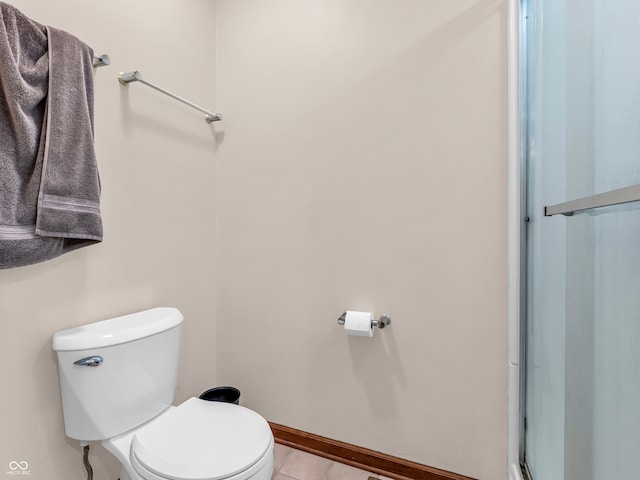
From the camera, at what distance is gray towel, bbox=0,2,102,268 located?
0.91 metres

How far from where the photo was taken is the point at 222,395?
Answer: 1.68m

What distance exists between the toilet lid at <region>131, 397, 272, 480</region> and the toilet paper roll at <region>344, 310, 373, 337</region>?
485 mm

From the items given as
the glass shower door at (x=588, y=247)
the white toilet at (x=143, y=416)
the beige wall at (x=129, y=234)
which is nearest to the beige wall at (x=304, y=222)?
the beige wall at (x=129, y=234)

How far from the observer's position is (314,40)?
154cm

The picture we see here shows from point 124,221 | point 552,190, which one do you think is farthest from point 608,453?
point 124,221

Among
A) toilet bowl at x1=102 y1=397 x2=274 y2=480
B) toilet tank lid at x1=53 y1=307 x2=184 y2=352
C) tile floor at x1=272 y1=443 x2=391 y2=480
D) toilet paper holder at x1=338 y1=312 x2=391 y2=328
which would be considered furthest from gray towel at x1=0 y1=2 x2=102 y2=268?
tile floor at x1=272 y1=443 x2=391 y2=480

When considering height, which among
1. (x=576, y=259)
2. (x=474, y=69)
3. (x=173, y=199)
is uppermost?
(x=474, y=69)

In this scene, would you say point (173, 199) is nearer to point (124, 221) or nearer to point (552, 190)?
point (124, 221)

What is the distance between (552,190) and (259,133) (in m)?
1.27

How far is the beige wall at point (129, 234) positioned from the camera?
1.03 m

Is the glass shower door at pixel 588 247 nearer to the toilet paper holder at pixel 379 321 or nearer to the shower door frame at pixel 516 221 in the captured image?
the shower door frame at pixel 516 221

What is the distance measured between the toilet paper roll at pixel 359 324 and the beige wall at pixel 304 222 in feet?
0.31

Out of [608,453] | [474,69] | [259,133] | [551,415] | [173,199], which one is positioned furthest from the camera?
[259,133]

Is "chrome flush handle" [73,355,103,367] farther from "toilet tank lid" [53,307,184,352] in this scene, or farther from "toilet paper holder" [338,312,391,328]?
"toilet paper holder" [338,312,391,328]
